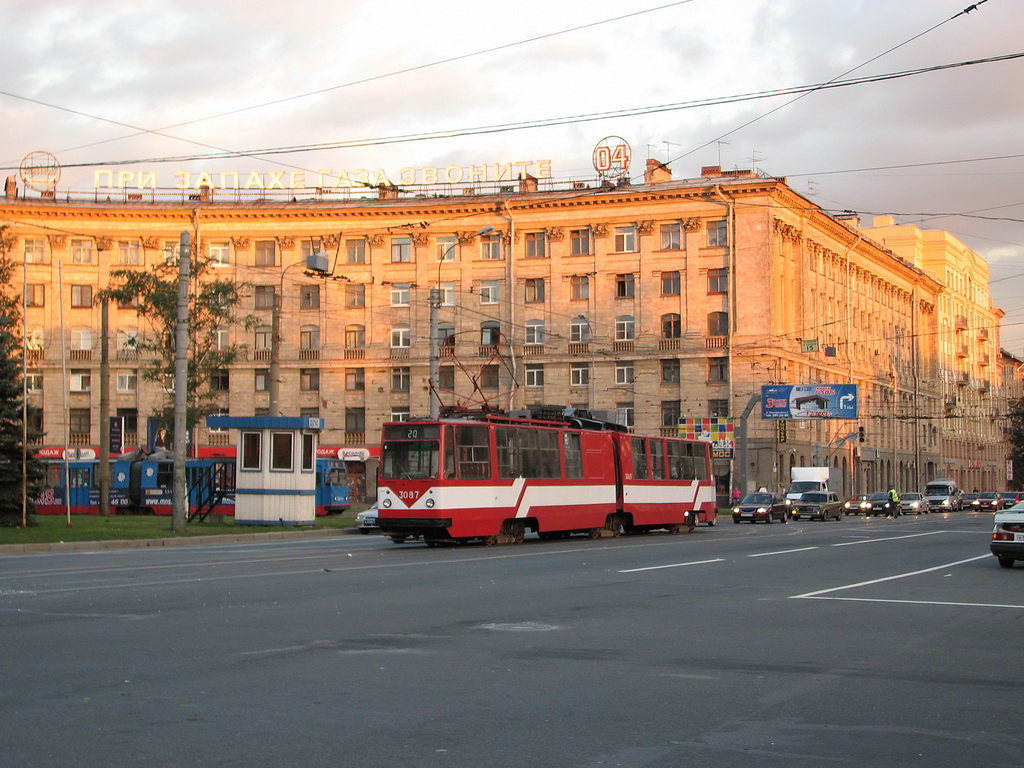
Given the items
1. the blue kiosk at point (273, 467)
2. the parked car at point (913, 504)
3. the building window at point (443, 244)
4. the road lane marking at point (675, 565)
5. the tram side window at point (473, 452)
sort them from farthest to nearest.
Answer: the building window at point (443, 244) < the parked car at point (913, 504) < the blue kiosk at point (273, 467) < the tram side window at point (473, 452) < the road lane marking at point (675, 565)

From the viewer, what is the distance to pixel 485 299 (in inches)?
2992

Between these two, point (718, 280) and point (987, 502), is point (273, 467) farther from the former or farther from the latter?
point (987, 502)

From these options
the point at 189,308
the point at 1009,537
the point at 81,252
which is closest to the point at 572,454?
the point at 1009,537

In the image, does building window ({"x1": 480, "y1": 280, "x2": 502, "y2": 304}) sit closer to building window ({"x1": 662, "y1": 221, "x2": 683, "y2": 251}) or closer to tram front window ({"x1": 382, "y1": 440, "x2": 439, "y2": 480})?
building window ({"x1": 662, "y1": 221, "x2": 683, "y2": 251})

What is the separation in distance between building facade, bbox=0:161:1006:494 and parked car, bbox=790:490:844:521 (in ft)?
28.0

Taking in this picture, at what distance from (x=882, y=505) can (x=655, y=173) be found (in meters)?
24.0

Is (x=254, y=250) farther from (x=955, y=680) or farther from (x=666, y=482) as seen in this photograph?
(x=955, y=680)

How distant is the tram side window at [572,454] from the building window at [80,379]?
174 ft

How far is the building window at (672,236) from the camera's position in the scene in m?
73.6

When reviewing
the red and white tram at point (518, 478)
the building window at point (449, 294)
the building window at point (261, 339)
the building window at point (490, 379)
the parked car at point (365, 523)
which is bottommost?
the parked car at point (365, 523)

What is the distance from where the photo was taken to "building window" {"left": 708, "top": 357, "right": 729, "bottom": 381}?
72.3m

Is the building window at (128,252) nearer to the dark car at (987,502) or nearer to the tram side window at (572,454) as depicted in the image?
the tram side window at (572,454)

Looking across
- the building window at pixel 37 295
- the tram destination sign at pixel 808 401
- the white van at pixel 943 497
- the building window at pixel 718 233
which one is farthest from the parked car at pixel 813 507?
the building window at pixel 37 295

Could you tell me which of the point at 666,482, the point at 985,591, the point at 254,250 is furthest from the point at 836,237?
the point at 985,591
